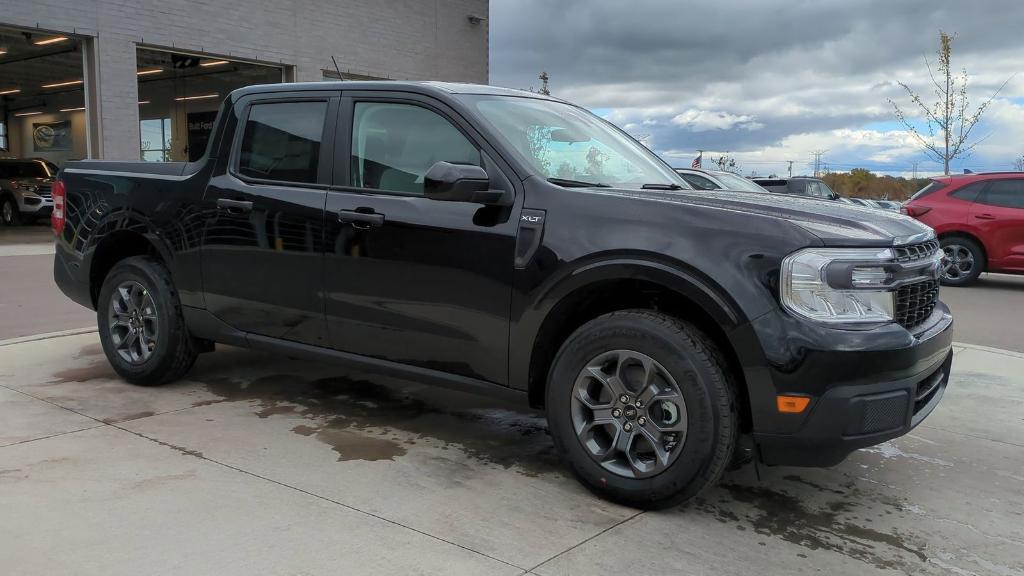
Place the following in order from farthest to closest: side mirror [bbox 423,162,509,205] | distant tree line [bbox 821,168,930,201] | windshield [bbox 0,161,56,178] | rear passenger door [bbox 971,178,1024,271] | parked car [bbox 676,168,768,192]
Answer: distant tree line [bbox 821,168,930,201] → windshield [bbox 0,161,56,178] → rear passenger door [bbox 971,178,1024,271] → parked car [bbox 676,168,768,192] → side mirror [bbox 423,162,509,205]

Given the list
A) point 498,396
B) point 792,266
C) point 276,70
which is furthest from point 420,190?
point 276,70

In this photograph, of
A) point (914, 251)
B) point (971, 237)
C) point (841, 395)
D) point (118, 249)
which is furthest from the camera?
point (971, 237)

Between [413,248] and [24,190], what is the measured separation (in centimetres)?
2190

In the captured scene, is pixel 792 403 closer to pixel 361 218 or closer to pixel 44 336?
pixel 361 218

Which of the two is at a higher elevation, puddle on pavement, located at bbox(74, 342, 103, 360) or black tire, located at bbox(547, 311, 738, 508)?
black tire, located at bbox(547, 311, 738, 508)

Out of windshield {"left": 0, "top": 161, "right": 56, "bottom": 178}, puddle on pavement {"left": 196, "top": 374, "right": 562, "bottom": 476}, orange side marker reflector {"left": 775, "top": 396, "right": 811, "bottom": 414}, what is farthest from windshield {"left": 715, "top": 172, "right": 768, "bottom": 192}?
windshield {"left": 0, "top": 161, "right": 56, "bottom": 178}

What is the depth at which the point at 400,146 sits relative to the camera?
168 inches

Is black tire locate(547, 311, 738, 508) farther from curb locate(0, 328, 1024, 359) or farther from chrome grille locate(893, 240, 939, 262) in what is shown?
curb locate(0, 328, 1024, 359)

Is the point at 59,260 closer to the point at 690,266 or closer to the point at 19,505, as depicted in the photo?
the point at 19,505

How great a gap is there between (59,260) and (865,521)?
5.26m

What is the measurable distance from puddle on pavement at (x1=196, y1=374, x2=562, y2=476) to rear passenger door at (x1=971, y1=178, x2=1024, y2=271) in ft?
31.8

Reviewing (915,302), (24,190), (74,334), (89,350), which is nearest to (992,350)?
(915,302)

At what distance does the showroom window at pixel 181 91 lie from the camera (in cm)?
1988

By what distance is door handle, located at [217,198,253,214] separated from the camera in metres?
4.70
